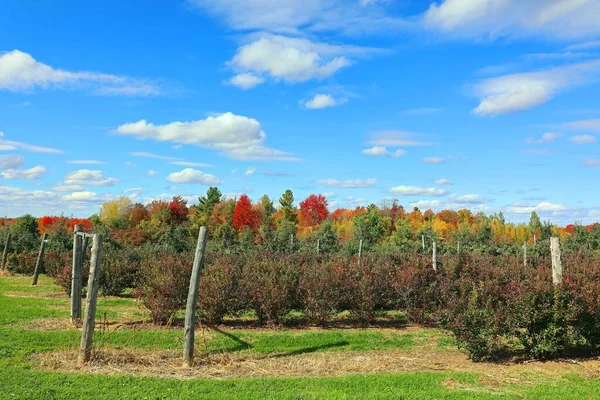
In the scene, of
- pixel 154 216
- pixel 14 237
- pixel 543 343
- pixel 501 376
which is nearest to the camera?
pixel 501 376

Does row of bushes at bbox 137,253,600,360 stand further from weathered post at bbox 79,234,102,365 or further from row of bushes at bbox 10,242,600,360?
weathered post at bbox 79,234,102,365

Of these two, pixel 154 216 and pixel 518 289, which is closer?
pixel 518 289

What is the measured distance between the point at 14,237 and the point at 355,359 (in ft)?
100

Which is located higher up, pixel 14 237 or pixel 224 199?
pixel 224 199

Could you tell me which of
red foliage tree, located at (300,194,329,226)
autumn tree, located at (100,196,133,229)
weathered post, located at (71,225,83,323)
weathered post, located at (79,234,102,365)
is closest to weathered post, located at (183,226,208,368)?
weathered post, located at (79,234,102,365)

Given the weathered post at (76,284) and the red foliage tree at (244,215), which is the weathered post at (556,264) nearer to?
the weathered post at (76,284)

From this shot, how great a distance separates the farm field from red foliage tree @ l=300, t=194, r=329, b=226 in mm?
50077

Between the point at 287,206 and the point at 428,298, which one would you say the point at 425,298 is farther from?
the point at 287,206

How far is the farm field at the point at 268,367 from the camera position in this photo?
6625mm

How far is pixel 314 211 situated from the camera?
62281 mm

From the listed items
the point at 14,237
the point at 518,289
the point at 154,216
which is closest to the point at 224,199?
the point at 154,216

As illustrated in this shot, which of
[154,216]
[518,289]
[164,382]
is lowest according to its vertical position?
[164,382]

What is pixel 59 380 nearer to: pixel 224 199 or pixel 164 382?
pixel 164 382

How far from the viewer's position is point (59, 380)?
6.96m
